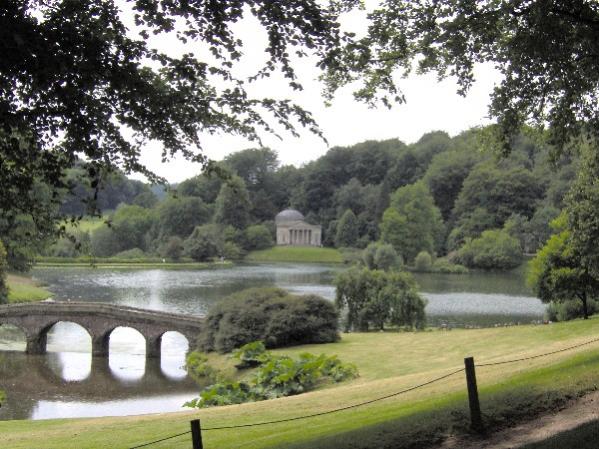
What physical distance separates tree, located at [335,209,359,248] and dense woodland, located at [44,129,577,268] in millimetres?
199

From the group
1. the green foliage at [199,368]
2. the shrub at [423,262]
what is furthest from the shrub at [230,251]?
the green foliage at [199,368]

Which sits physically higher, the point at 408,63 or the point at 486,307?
the point at 408,63

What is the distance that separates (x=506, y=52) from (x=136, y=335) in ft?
134

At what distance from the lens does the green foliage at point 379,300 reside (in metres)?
42.2

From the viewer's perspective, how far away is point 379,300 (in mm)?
42750

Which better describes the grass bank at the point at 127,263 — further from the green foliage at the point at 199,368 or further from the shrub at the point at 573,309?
the shrub at the point at 573,309

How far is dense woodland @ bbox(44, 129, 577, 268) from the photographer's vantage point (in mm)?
99438

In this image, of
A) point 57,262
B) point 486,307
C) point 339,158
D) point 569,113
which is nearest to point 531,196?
point 339,158

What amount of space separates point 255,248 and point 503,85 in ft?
392

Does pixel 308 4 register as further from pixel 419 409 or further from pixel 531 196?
pixel 531 196

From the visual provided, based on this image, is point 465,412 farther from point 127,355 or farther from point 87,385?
point 127,355

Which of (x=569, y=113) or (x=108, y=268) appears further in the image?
(x=108, y=268)

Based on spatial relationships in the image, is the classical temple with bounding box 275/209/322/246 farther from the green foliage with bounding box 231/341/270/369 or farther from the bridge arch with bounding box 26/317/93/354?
the green foliage with bounding box 231/341/270/369

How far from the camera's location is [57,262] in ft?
318
